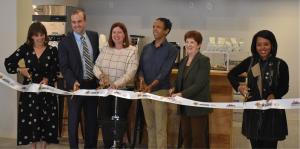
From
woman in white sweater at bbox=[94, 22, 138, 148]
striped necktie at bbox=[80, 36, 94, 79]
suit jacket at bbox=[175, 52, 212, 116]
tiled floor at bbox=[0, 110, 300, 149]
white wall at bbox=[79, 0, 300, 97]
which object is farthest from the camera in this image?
white wall at bbox=[79, 0, 300, 97]

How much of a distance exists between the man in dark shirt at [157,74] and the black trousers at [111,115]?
230 mm

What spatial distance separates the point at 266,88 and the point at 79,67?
1754 mm

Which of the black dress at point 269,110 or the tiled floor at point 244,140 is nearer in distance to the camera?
the black dress at point 269,110

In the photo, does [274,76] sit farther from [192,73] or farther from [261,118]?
[192,73]

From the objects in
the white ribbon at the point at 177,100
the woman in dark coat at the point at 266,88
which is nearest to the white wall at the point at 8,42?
the white ribbon at the point at 177,100

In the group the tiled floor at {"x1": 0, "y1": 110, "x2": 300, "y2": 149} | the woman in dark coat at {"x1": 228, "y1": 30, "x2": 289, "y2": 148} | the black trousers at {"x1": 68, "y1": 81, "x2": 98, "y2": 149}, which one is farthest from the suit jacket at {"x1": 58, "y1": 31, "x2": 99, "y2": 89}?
the woman in dark coat at {"x1": 228, "y1": 30, "x2": 289, "y2": 148}

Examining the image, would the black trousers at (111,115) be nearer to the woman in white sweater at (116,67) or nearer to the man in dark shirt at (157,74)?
the woman in white sweater at (116,67)

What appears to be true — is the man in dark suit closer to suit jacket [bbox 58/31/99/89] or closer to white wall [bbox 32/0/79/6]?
suit jacket [bbox 58/31/99/89]

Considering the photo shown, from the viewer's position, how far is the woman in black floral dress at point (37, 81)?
3877 mm

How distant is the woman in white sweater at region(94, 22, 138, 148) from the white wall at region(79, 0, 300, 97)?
3.83m

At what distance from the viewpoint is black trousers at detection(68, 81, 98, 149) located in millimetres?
3895

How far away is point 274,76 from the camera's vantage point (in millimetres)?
3154

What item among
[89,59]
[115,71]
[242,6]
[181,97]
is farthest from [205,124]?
[242,6]

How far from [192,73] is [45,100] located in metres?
1.48
